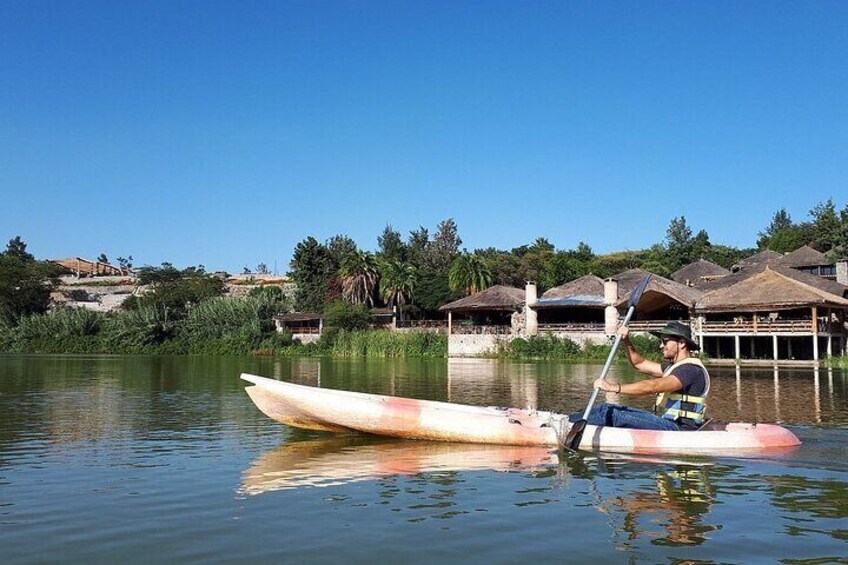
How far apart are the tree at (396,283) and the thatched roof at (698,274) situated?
2242 centimetres

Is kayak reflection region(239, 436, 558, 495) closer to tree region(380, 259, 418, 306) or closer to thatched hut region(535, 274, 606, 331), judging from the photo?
thatched hut region(535, 274, 606, 331)

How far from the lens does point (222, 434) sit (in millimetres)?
13273

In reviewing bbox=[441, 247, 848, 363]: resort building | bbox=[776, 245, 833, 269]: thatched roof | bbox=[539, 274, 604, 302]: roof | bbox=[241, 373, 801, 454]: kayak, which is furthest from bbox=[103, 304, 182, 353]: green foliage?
bbox=[241, 373, 801, 454]: kayak

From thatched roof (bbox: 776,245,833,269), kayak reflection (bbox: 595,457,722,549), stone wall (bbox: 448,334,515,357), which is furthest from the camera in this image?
thatched roof (bbox: 776,245,833,269)

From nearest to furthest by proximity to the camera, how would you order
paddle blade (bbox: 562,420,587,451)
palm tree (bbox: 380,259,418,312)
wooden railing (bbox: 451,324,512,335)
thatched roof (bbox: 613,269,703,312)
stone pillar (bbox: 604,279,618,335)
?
paddle blade (bbox: 562,420,587,451)
thatched roof (bbox: 613,269,703,312)
stone pillar (bbox: 604,279,618,335)
wooden railing (bbox: 451,324,512,335)
palm tree (bbox: 380,259,418,312)

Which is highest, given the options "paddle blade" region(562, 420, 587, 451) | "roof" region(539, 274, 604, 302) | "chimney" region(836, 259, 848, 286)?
"chimney" region(836, 259, 848, 286)

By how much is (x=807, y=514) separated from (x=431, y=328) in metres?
49.2

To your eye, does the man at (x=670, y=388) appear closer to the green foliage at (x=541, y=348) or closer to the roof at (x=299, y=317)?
the green foliage at (x=541, y=348)

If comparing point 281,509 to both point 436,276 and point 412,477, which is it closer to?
point 412,477

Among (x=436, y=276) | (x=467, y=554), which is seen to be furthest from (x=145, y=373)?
(x=436, y=276)

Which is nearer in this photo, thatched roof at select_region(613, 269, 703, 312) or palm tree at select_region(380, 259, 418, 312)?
thatched roof at select_region(613, 269, 703, 312)

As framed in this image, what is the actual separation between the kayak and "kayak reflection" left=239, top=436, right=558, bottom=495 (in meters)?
0.19

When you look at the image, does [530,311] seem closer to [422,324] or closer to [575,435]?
[422,324]

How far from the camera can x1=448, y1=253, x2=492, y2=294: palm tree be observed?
6450cm
